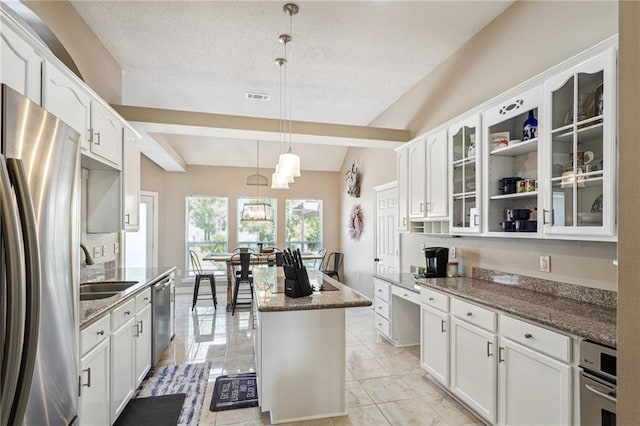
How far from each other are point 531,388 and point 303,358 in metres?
1.38

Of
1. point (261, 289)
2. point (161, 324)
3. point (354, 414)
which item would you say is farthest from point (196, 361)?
point (354, 414)

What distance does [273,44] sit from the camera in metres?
3.13

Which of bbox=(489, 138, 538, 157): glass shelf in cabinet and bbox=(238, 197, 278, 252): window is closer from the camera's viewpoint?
bbox=(489, 138, 538, 157): glass shelf in cabinet

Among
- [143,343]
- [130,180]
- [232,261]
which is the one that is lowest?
[143,343]

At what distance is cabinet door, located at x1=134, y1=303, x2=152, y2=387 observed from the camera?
106 inches

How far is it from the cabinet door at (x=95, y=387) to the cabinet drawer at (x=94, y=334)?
0.11 ft

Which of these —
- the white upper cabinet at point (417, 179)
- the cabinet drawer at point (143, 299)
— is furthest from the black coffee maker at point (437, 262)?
the cabinet drawer at point (143, 299)

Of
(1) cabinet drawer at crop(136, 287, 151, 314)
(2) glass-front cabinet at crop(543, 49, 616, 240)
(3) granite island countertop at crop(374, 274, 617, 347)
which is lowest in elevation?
(1) cabinet drawer at crop(136, 287, 151, 314)

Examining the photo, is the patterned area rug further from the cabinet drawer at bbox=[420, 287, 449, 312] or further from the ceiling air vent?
the ceiling air vent

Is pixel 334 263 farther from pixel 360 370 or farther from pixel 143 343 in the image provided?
pixel 143 343

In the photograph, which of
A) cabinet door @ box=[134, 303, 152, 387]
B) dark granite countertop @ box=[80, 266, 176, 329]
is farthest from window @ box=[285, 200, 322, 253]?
cabinet door @ box=[134, 303, 152, 387]

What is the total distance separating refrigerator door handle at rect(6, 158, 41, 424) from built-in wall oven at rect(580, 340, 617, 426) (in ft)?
6.95

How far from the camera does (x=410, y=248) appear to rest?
442 cm

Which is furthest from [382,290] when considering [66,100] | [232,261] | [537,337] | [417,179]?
[66,100]
